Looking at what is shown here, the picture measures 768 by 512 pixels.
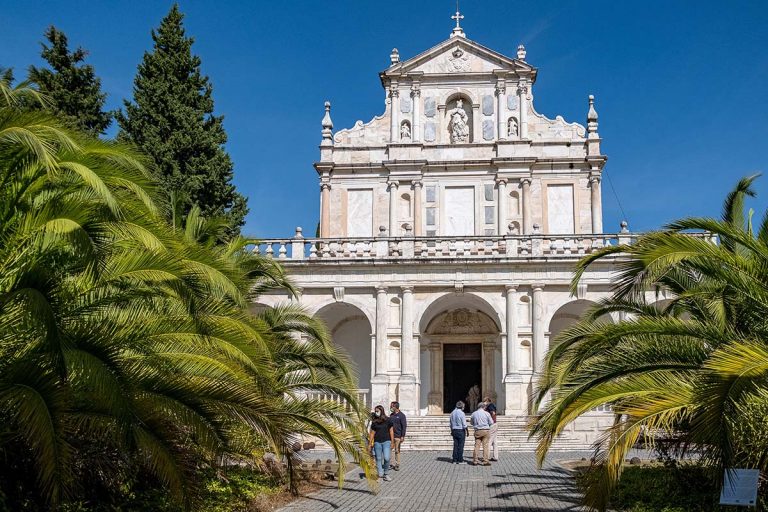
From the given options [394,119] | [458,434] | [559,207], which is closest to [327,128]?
[394,119]

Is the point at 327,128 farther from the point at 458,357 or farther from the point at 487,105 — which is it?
the point at 458,357

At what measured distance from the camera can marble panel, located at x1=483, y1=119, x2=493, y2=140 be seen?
34375 millimetres

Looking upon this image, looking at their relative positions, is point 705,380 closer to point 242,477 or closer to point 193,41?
point 242,477

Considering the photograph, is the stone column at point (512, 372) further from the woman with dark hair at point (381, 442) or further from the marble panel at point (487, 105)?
the woman with dark hair at point (381, 442)

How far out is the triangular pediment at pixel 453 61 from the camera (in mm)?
34719

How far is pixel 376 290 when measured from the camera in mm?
28156

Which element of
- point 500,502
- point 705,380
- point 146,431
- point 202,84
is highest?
point 202,84

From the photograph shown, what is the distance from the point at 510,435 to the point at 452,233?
11.4 m

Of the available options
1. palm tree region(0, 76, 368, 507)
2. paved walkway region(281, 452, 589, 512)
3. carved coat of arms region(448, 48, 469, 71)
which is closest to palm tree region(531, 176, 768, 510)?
paved walkway region(281, 452, 589, 512)

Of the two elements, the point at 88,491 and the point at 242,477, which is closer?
the point at 88,491

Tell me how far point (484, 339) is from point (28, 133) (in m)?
25.0

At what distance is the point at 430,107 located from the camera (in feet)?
114

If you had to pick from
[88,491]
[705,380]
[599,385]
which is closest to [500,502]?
[599,385]

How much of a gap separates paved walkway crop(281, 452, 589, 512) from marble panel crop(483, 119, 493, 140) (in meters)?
18.2
